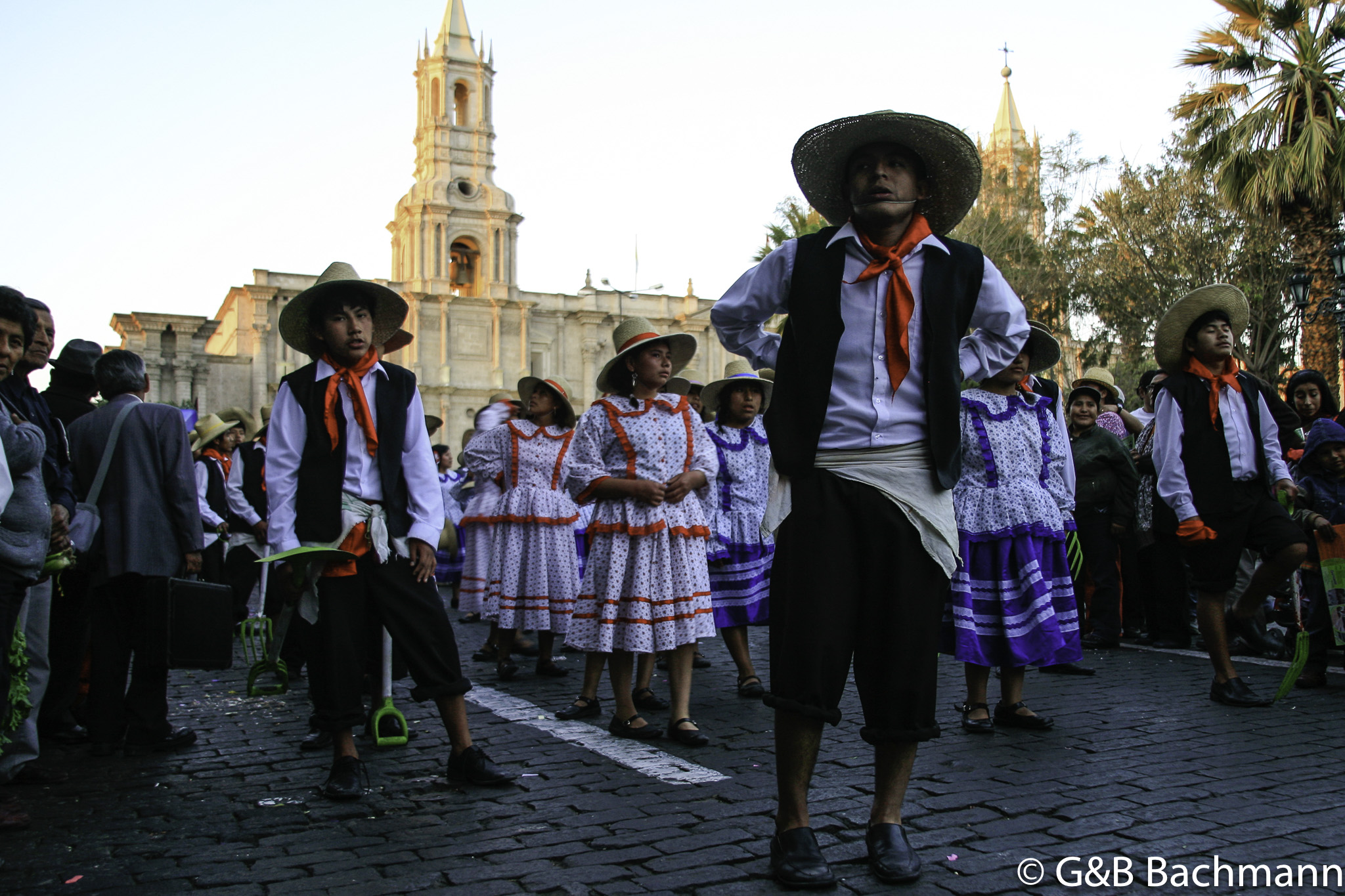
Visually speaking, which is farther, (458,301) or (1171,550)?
(458,301)

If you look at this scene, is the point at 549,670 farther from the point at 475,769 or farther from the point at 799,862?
the point at 799,862

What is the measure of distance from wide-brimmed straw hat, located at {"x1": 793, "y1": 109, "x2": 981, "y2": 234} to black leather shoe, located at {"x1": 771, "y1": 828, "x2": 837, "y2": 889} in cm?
206

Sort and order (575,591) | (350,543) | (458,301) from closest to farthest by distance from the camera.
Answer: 1. (350,543)
2. (575,591)
3. (458,301)

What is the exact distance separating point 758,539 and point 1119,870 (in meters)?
4.18

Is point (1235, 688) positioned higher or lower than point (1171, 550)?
lower

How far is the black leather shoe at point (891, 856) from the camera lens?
323cm

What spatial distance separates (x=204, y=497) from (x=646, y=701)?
6104mm

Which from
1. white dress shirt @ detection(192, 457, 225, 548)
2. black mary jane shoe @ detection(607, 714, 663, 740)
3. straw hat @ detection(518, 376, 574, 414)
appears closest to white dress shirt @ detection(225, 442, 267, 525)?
white dress shirt @ detection(192, 457, 225, 548)

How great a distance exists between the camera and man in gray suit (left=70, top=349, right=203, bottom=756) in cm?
558

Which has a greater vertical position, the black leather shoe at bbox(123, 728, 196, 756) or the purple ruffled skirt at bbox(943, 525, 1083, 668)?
the purple ruffled skirt at bbox(943, 525, 1083, 668)

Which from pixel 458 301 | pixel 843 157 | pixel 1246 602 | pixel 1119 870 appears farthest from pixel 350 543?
pixel 458 301

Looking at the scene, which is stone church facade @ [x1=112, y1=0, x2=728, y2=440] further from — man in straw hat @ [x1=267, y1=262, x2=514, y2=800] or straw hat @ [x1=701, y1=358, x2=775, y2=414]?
man in straw hat @ [x1=267, y1=262, x2=514, y2=800]

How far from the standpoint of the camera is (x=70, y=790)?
15.5ft

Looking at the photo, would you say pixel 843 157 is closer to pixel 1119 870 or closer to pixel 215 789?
pixel 1119 870
